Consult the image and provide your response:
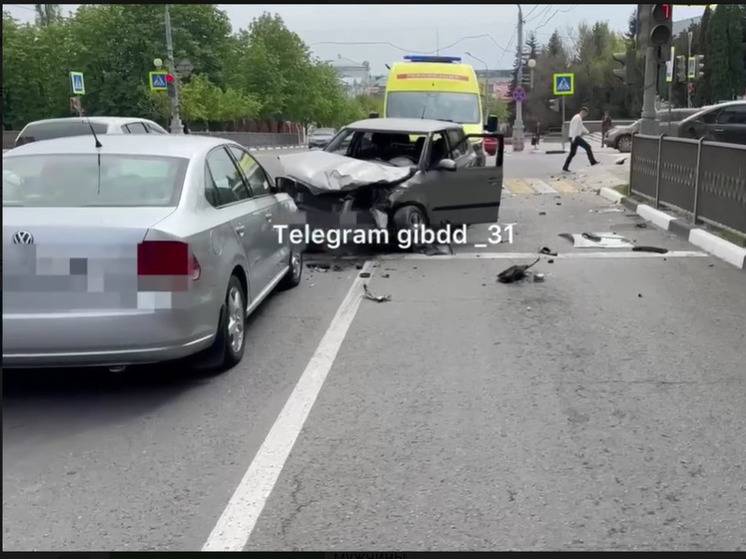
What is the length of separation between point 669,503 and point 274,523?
6.04 ft

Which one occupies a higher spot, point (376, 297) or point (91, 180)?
point (91, 180)

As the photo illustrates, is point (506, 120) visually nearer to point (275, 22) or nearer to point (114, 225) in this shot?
point (275, 22)

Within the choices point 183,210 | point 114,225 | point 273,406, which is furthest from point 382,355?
point 114,225

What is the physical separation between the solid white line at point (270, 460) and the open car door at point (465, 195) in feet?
14.0

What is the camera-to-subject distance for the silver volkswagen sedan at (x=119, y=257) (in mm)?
4551

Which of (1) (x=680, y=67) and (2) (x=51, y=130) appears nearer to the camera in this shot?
(2) (x=51, y=130)

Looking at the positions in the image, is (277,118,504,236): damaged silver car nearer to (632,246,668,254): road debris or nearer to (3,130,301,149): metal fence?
(632,246,668,254): road debris

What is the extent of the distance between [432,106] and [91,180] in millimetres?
13931

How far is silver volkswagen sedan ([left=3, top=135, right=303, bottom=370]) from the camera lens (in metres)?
4.55

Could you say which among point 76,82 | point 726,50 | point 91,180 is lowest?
point 91,180

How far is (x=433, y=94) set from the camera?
18.5 m

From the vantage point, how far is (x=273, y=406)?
4867mm

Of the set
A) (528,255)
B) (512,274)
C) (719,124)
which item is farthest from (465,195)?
(719,124)

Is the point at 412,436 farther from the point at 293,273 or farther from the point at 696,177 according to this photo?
the point at 696,177
